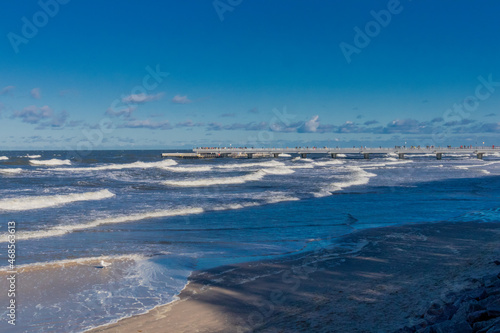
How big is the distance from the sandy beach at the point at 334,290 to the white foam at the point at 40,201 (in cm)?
1391

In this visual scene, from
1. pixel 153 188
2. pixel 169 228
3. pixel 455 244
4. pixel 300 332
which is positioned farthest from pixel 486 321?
pixel 153 188

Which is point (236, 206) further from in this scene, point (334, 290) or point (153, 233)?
point (334, 290)

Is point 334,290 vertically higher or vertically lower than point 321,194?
higher

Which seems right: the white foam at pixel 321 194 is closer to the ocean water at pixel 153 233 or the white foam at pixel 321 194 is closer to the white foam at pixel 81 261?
the ocean water at pixel 153 233

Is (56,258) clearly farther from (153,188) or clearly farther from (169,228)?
(153,188)

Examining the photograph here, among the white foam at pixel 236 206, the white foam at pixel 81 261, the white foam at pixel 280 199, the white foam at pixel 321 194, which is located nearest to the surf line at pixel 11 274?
the white foam at pixel 81 261

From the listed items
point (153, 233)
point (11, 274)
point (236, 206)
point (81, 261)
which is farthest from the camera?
point (236, 206)

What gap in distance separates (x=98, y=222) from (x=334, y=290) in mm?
10764

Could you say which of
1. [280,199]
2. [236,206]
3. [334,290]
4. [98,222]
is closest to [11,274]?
[98,222]

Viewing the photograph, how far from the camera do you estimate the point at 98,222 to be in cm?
1602

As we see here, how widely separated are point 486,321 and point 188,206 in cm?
1666

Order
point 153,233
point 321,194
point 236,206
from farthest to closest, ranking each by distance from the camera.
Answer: point 321,194
point 236,206
point 153,233

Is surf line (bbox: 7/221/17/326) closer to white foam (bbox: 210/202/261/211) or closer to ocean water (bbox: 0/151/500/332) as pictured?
ocean water (bbox: 0/151/500/332)

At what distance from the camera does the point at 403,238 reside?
43.2 feet
